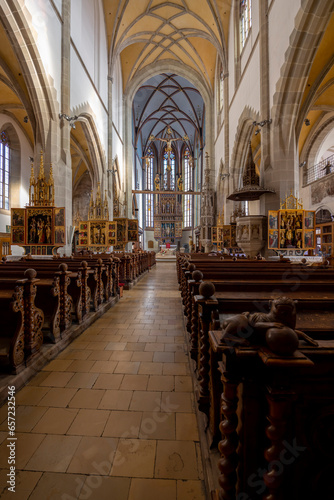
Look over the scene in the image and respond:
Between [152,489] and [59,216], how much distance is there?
8.07 m

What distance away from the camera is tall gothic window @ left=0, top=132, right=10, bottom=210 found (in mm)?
13977

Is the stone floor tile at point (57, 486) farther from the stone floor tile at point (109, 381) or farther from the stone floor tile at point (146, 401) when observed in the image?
the stone floor tile at point (109, 381)

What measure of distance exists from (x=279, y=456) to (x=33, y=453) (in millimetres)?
1676

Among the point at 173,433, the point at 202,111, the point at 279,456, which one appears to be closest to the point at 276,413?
the point at 279,456

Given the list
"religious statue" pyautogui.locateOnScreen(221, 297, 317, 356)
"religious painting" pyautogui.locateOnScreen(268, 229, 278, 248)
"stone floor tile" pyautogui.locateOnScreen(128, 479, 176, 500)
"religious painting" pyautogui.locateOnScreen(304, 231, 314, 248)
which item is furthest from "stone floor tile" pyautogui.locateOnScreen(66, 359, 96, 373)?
"religious painting" pyautogui.locateOnScreen(304, 231, 314, 248)

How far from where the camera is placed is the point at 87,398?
2535 millimetres

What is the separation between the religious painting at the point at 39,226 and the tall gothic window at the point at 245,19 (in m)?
11.5

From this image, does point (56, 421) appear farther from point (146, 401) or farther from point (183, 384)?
point (183, 384)

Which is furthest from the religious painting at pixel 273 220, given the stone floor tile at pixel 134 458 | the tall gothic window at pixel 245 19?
the tall gothic window at pixel 245 19

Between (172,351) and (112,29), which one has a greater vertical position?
(112,29)

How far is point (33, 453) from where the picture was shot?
189 centimetres

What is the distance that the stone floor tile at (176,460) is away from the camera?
1.74m

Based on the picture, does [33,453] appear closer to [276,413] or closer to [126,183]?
[276,413]

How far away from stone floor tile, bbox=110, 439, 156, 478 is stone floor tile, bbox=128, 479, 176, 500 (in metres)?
0.05
